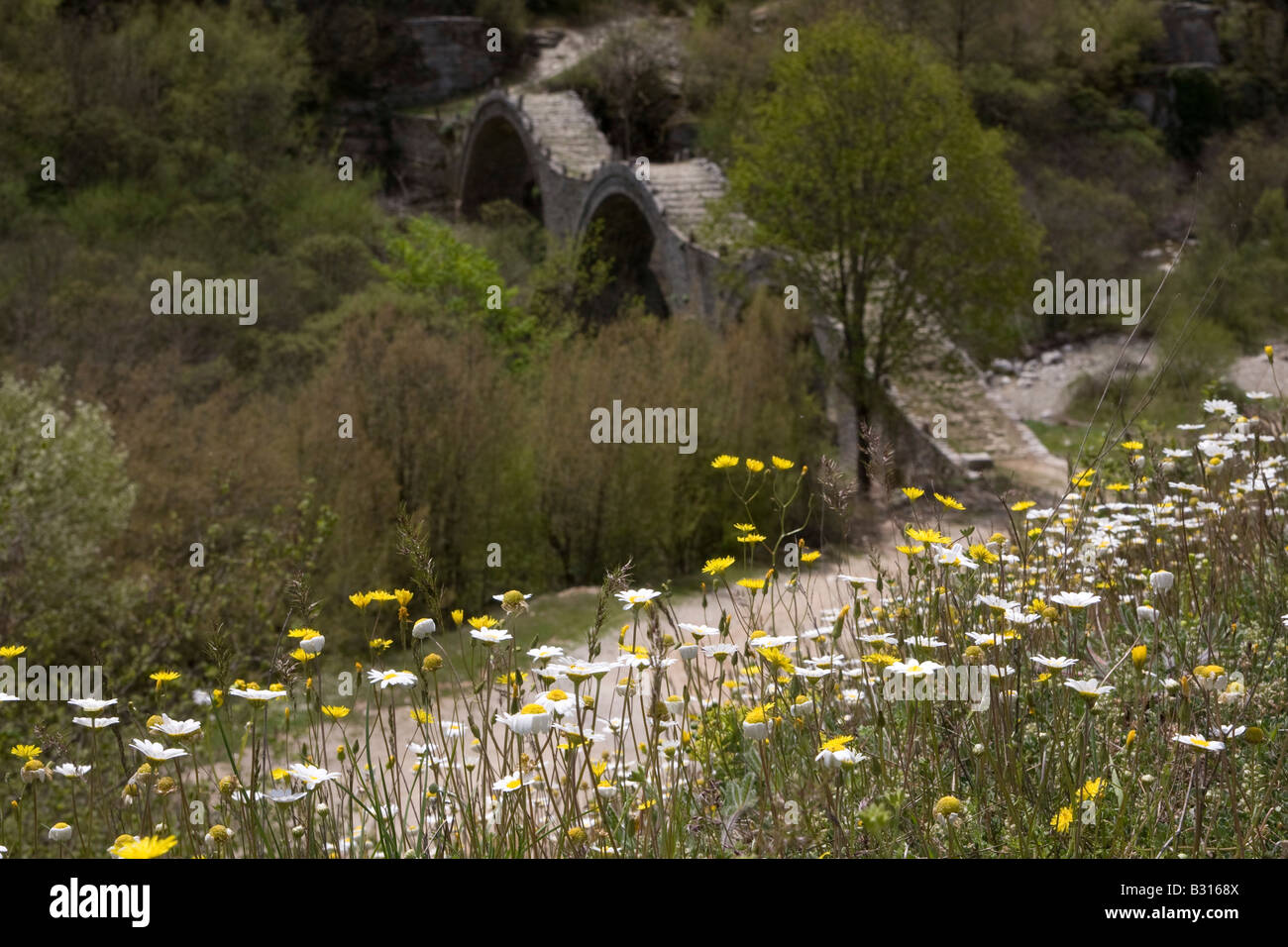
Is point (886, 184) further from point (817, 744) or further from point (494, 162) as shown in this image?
point (494, 162)

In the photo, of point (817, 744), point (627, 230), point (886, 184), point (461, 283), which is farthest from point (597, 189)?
point (817, 744)

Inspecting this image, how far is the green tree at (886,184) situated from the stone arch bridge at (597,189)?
13.4ft

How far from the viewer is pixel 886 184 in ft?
51.7

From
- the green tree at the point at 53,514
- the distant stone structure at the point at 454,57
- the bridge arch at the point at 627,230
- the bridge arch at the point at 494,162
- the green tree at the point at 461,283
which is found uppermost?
the distant stone structure at the point at 454,57

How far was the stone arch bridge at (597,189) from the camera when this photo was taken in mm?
22781

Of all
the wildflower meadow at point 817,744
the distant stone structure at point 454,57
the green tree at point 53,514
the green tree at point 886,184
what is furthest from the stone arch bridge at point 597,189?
the wildflower meadow at point 817,744

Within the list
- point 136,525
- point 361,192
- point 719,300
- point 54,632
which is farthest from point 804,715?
point 361,192

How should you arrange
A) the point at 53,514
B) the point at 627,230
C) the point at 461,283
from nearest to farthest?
the point at 53,514, the point at 461,283, the point at 627,230

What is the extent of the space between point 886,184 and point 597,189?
43.2 ft

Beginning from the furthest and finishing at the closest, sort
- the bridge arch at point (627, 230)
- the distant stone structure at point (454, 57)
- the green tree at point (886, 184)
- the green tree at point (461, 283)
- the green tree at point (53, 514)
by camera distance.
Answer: the distant stone structure at point (454, 57), the bridge arch at point (627, 230), the green tree at point (461, 283), the green tree at point (886, 184), the green tree at point (53, 514)

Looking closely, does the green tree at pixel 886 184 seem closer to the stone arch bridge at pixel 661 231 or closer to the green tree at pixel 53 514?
the stone arch bridge at pixel 661 231

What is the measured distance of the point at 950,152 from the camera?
15.6 metres

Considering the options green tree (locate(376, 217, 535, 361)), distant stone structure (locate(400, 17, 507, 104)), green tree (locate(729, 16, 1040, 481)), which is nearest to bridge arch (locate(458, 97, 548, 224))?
distant stone structure (locate(400, 17, 507, 104))
